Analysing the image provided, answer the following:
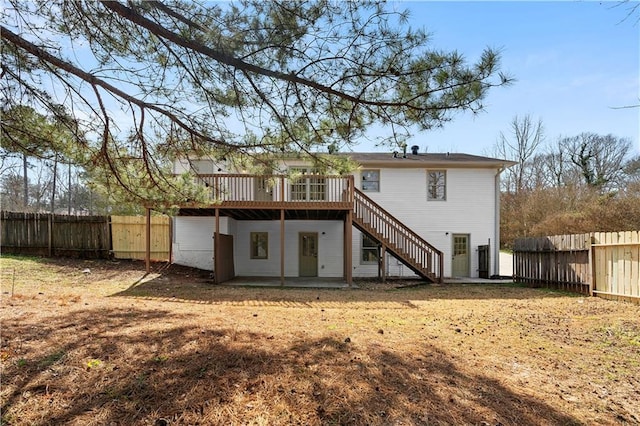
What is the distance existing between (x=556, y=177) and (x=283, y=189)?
24.6 m

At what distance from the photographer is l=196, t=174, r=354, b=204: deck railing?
1155 centimetres

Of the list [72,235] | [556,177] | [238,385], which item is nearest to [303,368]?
[238,385]

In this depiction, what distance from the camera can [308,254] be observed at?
15.0 metres

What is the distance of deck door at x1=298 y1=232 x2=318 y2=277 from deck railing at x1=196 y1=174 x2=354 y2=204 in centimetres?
163

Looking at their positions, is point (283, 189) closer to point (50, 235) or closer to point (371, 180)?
point (371, 180)

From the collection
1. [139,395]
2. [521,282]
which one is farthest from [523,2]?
[521,282]

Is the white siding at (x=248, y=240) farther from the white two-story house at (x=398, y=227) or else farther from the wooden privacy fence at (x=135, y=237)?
the wooden privacy fence at (x=135, y=237)

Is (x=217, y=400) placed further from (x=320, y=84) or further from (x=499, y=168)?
(x=499, y=168)

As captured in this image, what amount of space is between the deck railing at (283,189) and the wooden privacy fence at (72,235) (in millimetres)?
4503

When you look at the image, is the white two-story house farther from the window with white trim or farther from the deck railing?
the deck railing

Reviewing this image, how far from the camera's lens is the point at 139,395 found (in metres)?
2.86

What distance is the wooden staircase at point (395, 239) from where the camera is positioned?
1247cm

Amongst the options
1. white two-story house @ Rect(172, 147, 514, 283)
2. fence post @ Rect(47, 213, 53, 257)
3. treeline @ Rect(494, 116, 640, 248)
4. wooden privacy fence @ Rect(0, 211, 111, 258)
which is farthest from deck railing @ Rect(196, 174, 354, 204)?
treeline @ Rect(494, 116, 640, 248)

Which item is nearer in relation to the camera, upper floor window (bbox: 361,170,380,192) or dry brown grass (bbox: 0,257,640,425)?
dry brown grass (bbox: 0,257,640,425)
